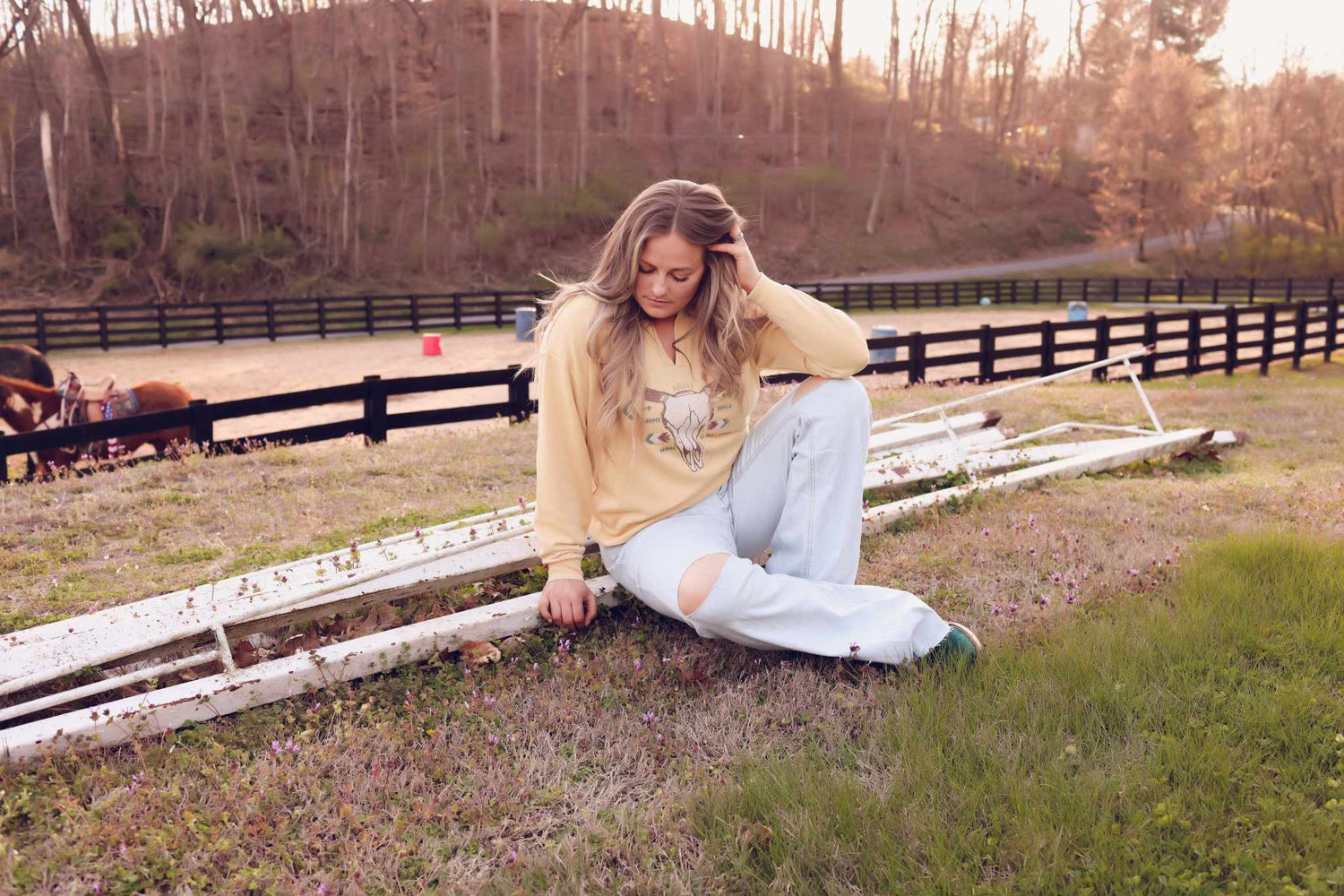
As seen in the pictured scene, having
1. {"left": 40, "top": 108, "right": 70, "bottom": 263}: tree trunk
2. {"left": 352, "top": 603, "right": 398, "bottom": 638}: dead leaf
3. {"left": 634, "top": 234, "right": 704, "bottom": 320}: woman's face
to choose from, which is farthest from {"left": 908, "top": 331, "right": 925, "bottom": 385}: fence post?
{"left": 40, "top": 108, "right": 70, "bottom": 263}: tree trunk

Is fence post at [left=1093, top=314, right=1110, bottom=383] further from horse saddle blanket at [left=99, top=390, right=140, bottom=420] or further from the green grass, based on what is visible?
horse saddle blanket at [left=99, top=390, right=140, bottom=420]

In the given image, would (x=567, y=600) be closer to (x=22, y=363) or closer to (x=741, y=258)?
(x=741, y=258)

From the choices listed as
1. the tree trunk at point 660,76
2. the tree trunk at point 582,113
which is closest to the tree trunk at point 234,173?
the tree trunk at point 582,113

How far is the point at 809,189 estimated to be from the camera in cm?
4738

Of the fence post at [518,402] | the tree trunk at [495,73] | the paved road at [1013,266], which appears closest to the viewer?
the fence post at [518,402]

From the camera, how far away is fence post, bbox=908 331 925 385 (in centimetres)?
1153

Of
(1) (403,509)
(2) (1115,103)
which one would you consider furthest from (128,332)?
(2) (1115,103)

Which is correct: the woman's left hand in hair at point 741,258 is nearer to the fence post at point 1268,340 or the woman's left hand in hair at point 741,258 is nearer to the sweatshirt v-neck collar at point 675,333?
the sweatshirt v-neck collar at point 675,333

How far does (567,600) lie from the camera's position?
3.15 metres

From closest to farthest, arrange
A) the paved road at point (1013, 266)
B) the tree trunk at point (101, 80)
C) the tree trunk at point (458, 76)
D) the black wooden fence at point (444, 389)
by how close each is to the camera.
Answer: the black wooden fence at point (444, 389)
the tree trunk at point (101, 80)
the tree trunk at point (458, 76)
the paved road at point (1013, 266)

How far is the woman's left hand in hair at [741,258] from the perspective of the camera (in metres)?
3.16

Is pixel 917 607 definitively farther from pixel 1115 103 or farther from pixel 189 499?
pixel 1115 103

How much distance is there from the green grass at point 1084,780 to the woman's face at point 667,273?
134 cm

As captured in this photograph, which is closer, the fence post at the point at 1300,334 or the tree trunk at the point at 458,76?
the fence post at the point at 1300,334
